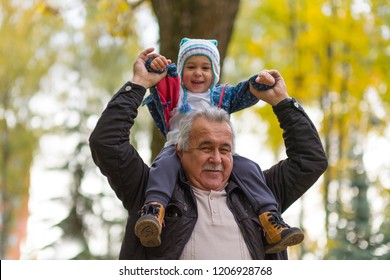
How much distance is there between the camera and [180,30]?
19.9ft

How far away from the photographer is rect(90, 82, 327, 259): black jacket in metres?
3.37

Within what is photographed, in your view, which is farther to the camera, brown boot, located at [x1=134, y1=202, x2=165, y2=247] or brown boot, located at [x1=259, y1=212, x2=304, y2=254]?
brown boot, located at [x1=259, y1=212, x2=304, y2=254]

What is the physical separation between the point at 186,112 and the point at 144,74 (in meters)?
0.37

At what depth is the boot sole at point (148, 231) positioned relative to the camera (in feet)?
10.5

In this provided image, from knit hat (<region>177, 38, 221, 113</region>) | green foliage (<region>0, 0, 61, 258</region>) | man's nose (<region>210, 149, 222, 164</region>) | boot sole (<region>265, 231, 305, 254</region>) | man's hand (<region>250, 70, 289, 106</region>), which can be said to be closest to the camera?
boot sole (<region>265, 231, 305, 254</region>)

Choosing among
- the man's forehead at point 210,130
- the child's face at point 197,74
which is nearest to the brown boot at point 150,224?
the man's forehead at point 210,130

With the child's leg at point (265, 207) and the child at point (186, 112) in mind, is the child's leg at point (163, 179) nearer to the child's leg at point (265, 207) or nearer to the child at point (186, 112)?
the child at point (186, 112)

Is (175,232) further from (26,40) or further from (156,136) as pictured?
(26,40)

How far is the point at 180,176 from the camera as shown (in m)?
3.56

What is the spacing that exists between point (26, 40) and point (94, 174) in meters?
4.11

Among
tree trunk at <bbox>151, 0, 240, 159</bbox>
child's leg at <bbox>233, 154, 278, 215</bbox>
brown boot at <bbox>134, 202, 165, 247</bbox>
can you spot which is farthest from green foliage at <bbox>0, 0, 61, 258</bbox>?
brown boot at <bbox>134, 202, 165, 247</bbox>

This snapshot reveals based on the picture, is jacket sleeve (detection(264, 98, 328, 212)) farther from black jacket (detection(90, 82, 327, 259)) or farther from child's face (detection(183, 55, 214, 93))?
child's face (detection(183, 55, 214, 93))

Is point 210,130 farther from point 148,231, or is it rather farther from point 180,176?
point 148,231

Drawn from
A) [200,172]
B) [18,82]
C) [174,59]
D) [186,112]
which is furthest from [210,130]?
[18,82]
